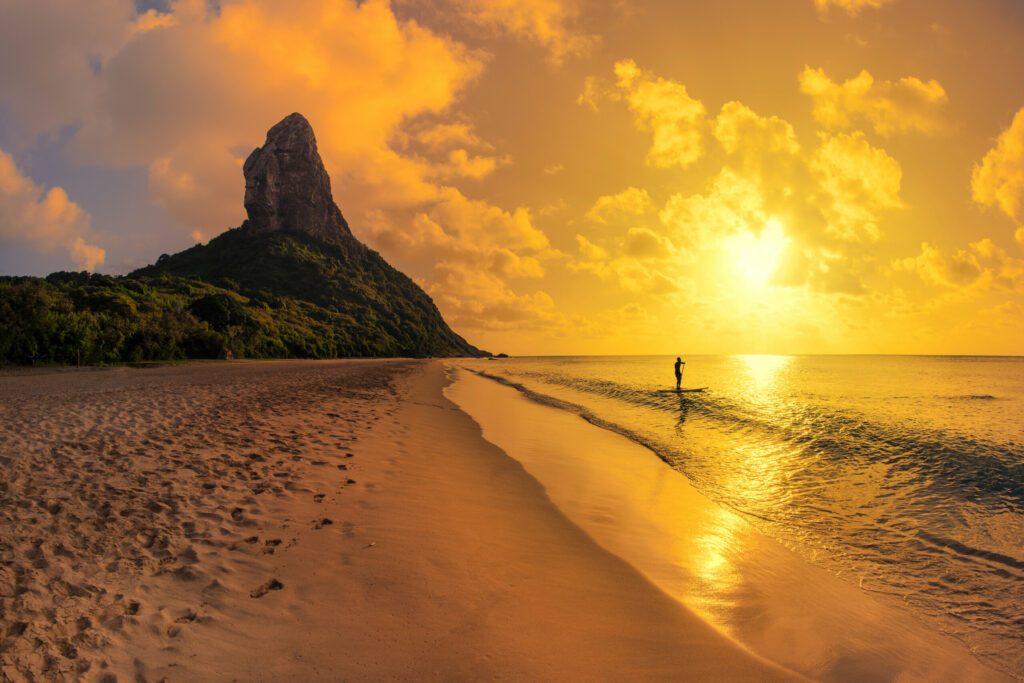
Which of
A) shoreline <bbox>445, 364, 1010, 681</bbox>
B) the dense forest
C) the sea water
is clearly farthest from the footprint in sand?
the dense forest

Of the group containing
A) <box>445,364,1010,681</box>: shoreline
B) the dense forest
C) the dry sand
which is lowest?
<box>445,364,1010,681</box>: shoreline

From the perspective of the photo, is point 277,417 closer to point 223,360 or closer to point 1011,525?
point 1011,525

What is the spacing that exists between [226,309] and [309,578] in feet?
271

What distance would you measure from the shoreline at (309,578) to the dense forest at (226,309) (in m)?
40.7

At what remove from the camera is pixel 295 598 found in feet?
17.4

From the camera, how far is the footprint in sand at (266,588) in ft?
17.5

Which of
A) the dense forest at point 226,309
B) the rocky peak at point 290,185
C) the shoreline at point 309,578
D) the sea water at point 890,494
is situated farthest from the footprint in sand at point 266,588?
the rocky peak at point 290,185

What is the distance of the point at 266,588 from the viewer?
5.48 meters

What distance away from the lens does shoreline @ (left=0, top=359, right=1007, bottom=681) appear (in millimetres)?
4305

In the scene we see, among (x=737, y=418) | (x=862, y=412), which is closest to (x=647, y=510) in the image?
(x=737, y=418)

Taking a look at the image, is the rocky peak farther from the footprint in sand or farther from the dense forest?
the footprint in sand

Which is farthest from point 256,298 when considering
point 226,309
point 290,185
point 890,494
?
point 890,494

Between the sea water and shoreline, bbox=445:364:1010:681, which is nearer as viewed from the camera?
shoreline, bbox=445:364:1010:681

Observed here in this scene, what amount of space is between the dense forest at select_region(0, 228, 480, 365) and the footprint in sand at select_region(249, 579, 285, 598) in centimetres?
4991
